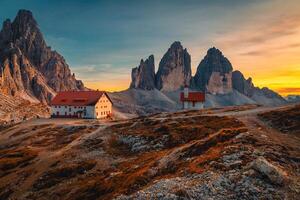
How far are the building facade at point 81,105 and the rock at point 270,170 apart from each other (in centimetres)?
11490

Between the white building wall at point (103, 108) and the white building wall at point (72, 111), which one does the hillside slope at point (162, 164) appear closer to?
the white building wall at point (72, 111)

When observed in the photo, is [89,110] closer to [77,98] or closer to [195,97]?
[77,98]

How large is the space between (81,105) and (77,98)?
6356 millimetres

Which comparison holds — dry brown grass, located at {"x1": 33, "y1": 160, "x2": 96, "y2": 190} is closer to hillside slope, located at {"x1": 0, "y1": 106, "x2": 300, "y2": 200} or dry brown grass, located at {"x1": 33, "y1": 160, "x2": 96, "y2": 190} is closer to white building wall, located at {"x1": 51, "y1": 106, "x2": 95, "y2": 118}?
hillside slope, located at {"x1": 0, "y1": 106, "x2": 300, "y2": 200}

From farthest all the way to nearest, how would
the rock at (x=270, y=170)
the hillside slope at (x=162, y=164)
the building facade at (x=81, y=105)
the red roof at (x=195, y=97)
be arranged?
the red roof at (x=195, y=97) < the building facade at (x=81, y=105) < the hillside slope at (x=162, y=164) < the rock at (x=270, y=170)

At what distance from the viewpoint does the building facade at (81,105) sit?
468ft

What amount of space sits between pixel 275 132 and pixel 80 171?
112 ft

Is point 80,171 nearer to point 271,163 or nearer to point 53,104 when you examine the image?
point 271,163

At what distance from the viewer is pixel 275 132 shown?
171 feet

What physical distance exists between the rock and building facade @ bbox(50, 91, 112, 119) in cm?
11490

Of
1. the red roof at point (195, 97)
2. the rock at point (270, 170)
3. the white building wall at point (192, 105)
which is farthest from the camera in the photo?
the white building wall at point (192, 105)

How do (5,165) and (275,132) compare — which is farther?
(5,165)

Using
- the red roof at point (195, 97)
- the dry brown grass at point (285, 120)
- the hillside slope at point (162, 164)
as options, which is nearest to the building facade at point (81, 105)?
the red roof at point (195, 97)

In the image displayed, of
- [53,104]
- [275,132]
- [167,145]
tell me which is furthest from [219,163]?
[53,104]
